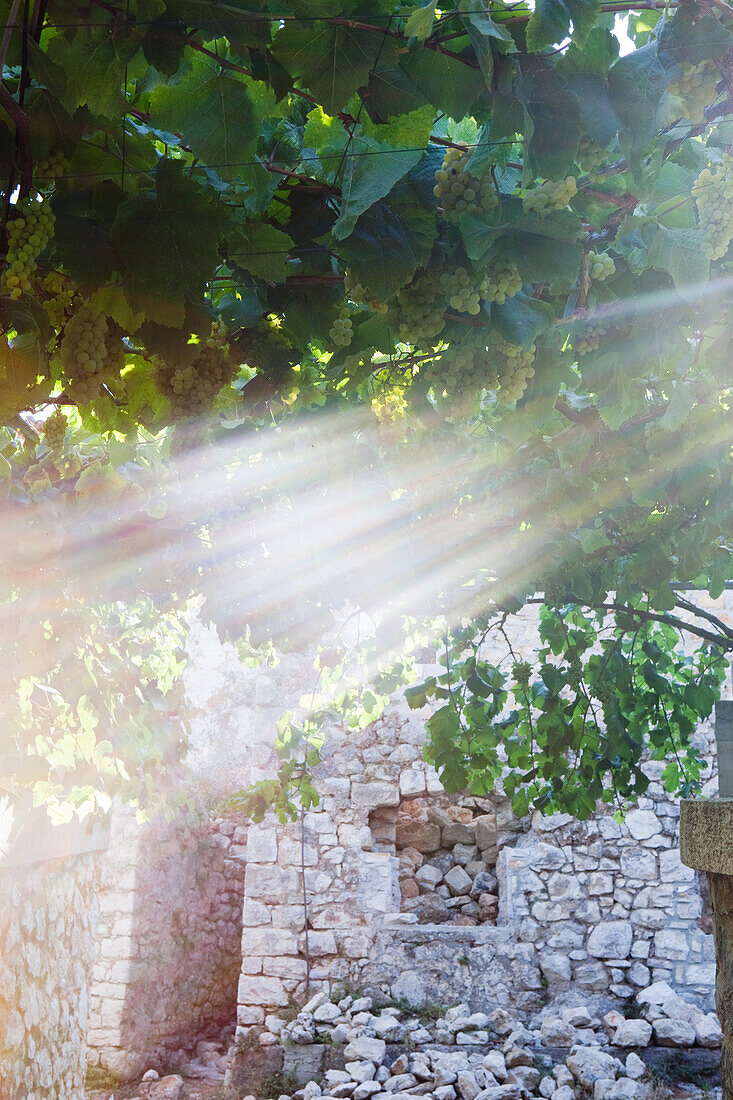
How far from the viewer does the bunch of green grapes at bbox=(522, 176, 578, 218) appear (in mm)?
1130

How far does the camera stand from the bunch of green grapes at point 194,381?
4.25ft

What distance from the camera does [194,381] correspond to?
4.27ft

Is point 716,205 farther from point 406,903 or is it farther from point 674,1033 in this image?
point 406,903

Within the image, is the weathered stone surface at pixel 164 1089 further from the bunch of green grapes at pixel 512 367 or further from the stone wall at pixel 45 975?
the bunch of green grapes at pixel 512 367

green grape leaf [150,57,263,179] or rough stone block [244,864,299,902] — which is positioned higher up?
green grape leaf [150,57,263,179]

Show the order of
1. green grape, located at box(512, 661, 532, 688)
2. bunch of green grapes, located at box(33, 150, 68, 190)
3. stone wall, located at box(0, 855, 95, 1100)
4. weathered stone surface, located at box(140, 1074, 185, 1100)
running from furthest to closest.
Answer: weathered stone surface, located at box(140, 1074, 185, 1100) < green grape, located at box(512, 661, 532, 688) < stone wall, located at box(0, 855, 95, 1100) < bunch of green grapes, located at box(33, 150, 68, 190)

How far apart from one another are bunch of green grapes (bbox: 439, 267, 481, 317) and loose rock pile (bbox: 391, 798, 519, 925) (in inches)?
210

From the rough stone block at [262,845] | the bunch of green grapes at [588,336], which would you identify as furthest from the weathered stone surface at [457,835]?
the bunch of green grapes at [588,336]

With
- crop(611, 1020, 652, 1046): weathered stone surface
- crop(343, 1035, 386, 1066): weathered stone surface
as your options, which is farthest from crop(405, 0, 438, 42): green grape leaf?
crop(611, 1020, 652, 1046): weathered stone surface

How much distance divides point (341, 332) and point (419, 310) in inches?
10.7

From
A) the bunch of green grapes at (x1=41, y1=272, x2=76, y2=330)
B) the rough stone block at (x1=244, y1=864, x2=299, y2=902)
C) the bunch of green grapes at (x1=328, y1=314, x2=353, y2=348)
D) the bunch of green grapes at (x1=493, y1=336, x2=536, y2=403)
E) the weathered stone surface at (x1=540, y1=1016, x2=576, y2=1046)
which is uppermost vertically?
the bunch of green grapes at (x1=328, y1=314, x2=353, y2=348)

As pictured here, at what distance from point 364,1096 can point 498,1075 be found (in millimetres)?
755

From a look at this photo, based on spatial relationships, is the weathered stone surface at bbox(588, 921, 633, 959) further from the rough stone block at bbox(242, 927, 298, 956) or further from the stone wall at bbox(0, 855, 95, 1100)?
the stone wall at bbox(0, 855, 95, 1100)

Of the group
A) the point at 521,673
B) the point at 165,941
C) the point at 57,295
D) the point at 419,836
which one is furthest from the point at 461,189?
the point at 165,941
